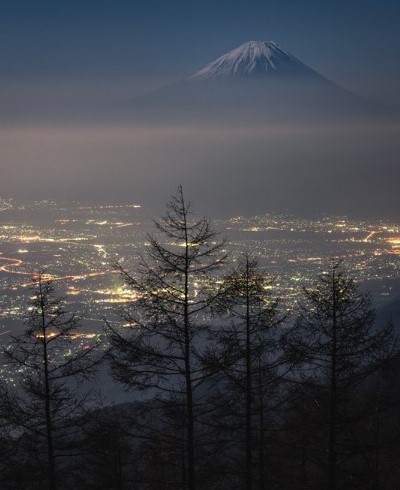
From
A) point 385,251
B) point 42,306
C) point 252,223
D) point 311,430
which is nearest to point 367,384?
point 311,430

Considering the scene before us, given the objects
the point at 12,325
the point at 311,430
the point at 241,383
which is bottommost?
the point at 12,325

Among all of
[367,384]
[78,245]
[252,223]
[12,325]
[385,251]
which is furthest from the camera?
[252,223]

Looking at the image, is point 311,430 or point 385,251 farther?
point 385,251

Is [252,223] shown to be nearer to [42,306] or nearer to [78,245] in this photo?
[78,245]

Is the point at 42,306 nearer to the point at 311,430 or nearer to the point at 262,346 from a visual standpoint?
the point at 262,346

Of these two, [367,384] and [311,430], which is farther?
[367,384]

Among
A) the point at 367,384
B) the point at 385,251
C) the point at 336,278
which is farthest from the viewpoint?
the point at 385,251

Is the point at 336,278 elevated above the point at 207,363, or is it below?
above

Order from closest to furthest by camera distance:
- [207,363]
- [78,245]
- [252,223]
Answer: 1. [207,363]
2. [78,245]
3. [252,223]

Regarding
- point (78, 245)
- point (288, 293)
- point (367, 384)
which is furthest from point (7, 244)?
point (367, 384)
